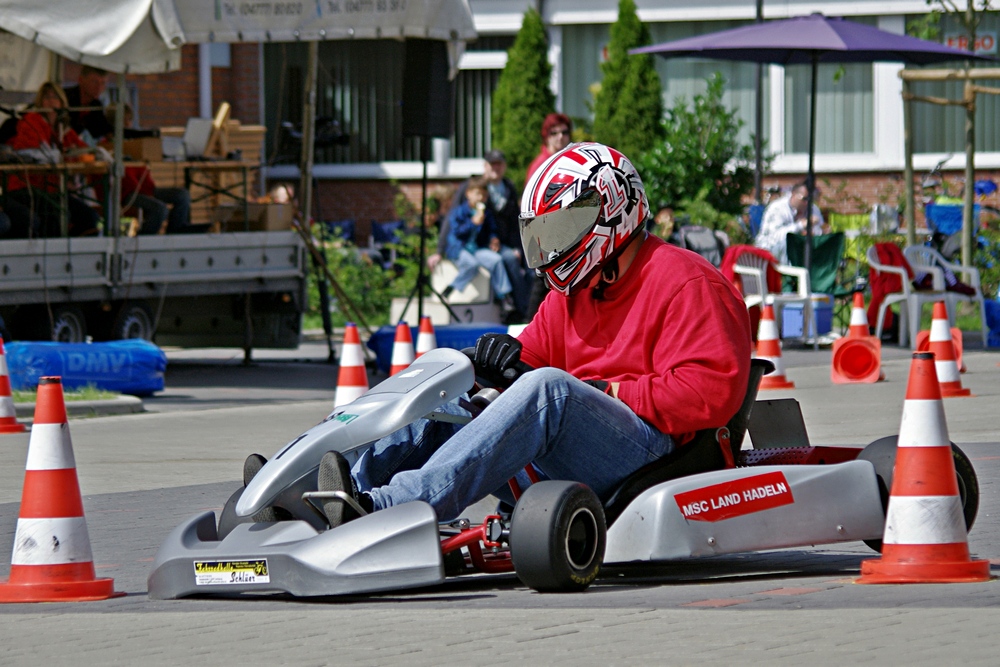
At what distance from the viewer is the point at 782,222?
61.9ft

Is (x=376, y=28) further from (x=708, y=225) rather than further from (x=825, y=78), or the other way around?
(x=825, y=78)

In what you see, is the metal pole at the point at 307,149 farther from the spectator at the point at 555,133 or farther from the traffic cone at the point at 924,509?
the traffic cone at the point at 924,509

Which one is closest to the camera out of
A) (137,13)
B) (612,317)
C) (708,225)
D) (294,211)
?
(612,317)

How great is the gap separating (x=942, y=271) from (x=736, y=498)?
1262cm

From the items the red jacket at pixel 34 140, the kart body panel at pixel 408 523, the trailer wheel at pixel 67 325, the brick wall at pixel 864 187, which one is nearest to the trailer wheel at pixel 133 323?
the trailer wheel at pixel 67 325

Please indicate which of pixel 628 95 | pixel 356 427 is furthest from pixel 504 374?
pixel 628 95

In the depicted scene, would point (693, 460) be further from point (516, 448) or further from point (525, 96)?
point (525, 96)

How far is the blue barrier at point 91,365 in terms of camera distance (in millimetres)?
12398

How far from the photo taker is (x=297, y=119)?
90.8ft

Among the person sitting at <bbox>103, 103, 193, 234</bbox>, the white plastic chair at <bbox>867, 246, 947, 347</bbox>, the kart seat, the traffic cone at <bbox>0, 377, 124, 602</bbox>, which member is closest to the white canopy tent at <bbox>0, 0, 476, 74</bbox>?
the person sitting at <bbox>103, 103, 193, 234</bbox>

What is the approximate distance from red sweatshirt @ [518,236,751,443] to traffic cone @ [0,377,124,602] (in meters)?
1.63

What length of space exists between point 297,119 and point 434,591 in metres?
22.9

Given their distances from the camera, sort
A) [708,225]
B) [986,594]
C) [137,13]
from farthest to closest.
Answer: [708,225] < [137,13] < [986,594]

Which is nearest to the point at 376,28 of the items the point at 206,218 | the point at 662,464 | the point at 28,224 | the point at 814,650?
the point at 28,224
